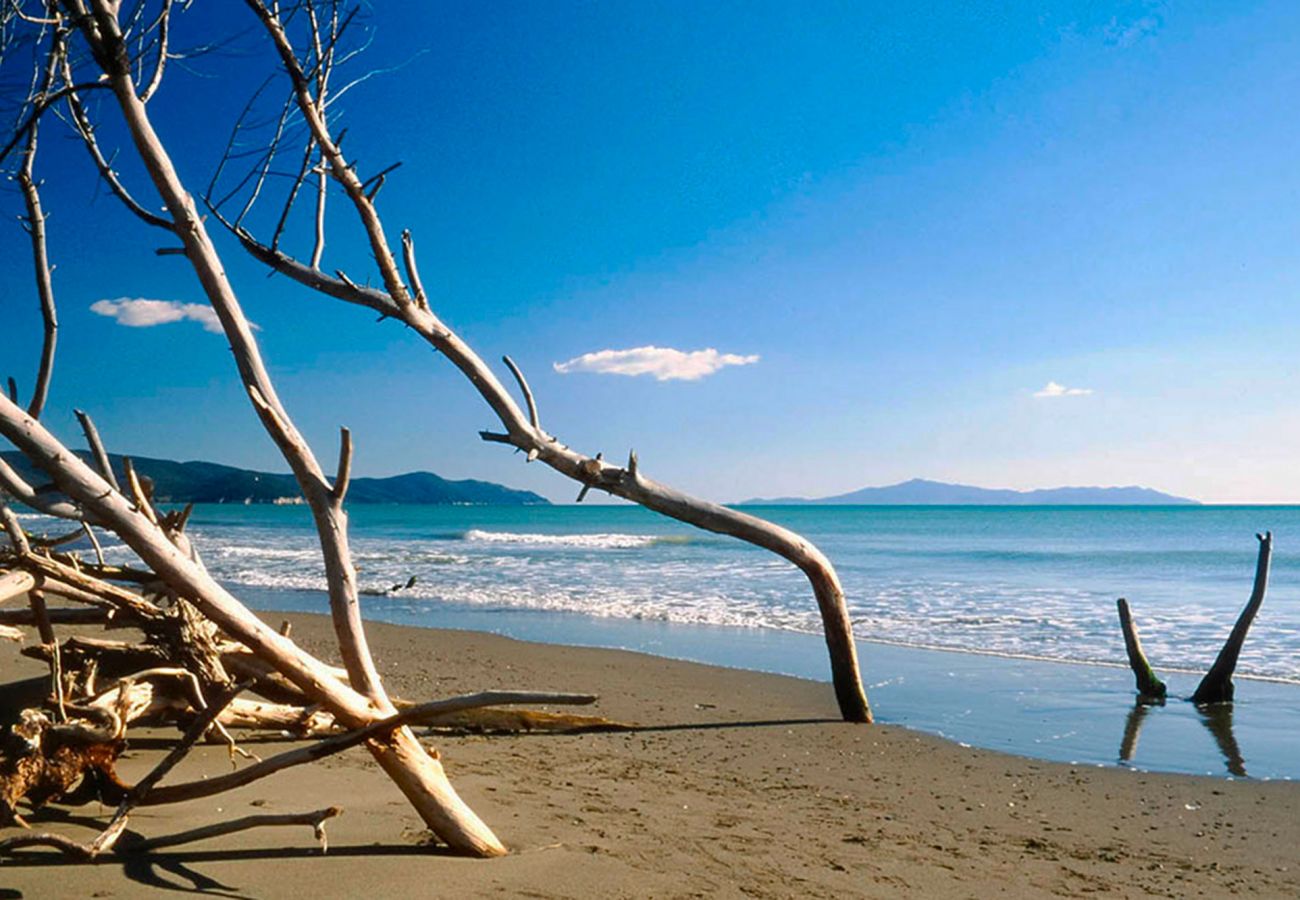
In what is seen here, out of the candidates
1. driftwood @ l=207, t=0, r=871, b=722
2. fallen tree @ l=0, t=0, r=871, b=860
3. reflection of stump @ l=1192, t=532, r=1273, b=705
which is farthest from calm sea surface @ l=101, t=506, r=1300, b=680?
fallen tree @ l=0, t=0, r=871, b=860

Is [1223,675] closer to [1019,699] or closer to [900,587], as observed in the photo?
[1019,699]

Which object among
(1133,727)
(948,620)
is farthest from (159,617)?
(948,620)

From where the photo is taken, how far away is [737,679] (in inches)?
394

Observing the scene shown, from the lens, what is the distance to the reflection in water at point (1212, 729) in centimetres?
702

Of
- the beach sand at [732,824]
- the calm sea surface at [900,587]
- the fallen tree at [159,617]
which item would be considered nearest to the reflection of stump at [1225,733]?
the beach sand at [732,824]

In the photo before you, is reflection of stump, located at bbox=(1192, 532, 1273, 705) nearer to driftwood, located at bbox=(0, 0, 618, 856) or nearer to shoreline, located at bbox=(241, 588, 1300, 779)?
shoreline, located at bbox=(241, 588, 1300, 779)

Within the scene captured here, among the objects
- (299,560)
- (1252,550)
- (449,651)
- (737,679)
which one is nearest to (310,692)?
(737,679)

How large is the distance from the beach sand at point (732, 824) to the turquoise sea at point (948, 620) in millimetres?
1187

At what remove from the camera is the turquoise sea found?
816 cm

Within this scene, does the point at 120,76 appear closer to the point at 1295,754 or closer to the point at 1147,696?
the point at 1295,754

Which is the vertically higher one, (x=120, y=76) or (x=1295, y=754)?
(x=120, y=76)

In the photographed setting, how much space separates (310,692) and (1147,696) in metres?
8.37

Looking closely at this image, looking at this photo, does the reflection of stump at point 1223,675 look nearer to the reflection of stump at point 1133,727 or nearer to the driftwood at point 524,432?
the reflection of stump at point 1133,727

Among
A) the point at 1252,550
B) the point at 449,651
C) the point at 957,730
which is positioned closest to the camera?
the point at 957,730
